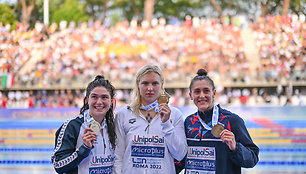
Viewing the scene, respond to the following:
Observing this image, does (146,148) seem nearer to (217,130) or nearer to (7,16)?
(217,130)

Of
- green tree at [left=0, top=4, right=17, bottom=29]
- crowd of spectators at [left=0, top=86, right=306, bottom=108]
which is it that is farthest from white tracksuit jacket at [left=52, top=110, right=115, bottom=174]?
green tree at [left=0, top=4, right=17, bottom=29]

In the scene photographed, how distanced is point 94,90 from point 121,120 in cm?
36

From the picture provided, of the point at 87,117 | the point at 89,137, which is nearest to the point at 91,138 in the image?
the point at 89,137

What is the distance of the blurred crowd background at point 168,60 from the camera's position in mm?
22172

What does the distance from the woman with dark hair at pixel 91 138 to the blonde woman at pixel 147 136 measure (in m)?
0.10

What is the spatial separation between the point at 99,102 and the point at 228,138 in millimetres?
1065

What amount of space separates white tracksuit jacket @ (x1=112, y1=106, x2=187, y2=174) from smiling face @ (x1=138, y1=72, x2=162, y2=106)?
176 mm

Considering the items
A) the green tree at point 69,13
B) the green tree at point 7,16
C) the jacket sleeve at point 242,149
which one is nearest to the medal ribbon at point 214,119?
the jacket sleeve at point 242,149

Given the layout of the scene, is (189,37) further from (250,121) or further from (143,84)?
(143,84)

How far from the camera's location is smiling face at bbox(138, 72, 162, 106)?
10.3 ft

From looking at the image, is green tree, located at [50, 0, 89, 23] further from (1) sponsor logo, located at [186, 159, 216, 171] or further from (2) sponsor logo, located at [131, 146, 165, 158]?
(1) sponsor logo, located at [186, 159, 216, 171]

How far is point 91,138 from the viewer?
9.42 feet

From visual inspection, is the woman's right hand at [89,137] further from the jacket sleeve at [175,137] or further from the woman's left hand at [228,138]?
the woman's left hand at [228,138]

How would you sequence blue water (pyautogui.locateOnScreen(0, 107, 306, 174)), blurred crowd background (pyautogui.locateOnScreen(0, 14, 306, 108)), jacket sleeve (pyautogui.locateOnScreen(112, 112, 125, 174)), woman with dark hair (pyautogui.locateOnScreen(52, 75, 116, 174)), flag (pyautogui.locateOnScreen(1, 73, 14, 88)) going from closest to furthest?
woman with dark hair (pyautogui.locateOnScreen(52, 75, 116, 174)) < jacket sleeve (pyautogui.locateOnScreen(112, 112, 125, 174)) < blue water (pyautogui.locateOnScreen(0, 107, 306, 174)) < blurred crowd background (pyautogui.locateOnScreen(0, 14, 306, 108)) < flag (pyautogui.locateOnScreen(1, 73, 14, 88))
